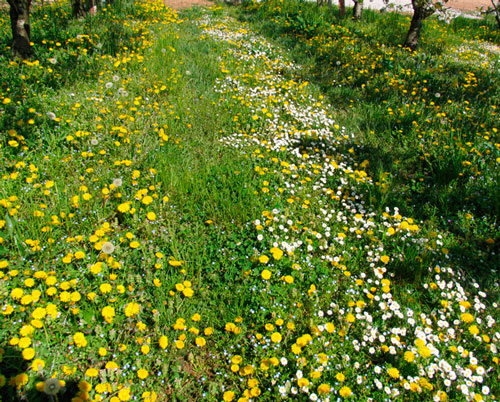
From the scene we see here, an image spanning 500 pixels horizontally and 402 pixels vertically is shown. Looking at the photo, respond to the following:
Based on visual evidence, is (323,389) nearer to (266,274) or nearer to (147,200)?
(266,274)

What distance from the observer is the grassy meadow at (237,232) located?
2477 mm

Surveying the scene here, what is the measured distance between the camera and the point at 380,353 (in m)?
2.71

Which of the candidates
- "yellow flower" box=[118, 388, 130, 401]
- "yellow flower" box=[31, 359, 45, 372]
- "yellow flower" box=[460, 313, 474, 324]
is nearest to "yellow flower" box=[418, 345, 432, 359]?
"yellow flower" box=[460, 313, 474, 324]

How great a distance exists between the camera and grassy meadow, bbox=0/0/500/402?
97.5 inches

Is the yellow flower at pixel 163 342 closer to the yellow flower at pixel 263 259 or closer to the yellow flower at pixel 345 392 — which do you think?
the yellow flower at pixel 263 259

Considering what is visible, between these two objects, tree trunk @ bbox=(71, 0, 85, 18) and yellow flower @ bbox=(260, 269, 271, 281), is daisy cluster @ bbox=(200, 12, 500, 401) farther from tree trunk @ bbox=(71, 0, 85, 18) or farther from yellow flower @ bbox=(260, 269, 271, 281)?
tree trunk @ bbox=(71, 0, 85, 18)

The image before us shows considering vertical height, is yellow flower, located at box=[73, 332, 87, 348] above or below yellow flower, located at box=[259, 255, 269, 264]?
below

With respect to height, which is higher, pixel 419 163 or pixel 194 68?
pixel 194 68

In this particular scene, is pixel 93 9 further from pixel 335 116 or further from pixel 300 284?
pixel 300 284

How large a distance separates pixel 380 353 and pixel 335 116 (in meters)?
4.59

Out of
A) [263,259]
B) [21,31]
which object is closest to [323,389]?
[263,259]

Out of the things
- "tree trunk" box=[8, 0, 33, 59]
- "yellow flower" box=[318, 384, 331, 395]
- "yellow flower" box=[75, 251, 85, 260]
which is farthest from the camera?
"tree trunk" box=[8, 0, 33, 59]

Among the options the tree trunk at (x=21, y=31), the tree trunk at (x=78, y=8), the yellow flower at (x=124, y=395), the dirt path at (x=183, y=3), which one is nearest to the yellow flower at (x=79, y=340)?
the yellow flower at (x=124, y=395)

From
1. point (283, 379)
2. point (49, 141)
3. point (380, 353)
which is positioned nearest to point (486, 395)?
point (380, 353)
